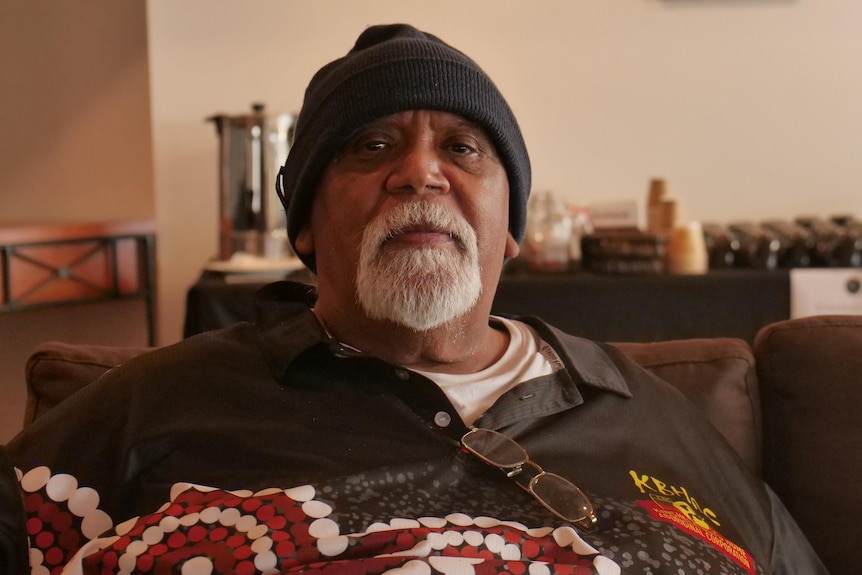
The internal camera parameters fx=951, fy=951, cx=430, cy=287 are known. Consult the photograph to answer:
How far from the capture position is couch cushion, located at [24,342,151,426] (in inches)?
55.4

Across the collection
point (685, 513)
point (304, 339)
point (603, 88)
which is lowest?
point (685, 513)

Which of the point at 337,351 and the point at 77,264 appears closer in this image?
the point at 337,351

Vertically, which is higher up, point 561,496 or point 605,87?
point 605,87

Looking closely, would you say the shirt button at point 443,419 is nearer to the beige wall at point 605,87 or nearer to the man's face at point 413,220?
the man's face at point 413,220

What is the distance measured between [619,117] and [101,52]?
222 cm

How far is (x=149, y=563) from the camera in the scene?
1.01 meters

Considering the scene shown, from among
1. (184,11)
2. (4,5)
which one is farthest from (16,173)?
(184,11)

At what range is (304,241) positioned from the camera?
150 cm

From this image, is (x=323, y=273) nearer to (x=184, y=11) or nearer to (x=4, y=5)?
(x=184, y=11)

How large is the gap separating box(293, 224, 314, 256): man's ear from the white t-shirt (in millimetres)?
288

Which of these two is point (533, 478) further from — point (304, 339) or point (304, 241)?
point (304, 241)

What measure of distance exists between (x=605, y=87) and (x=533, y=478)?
8.03 ft

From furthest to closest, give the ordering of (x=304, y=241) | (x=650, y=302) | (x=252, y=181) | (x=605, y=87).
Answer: (x=605, y=87) < (x=252, y=181) < (x=650, y=302) < (x=304, y=241)

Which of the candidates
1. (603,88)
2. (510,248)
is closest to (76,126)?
(603,88)
